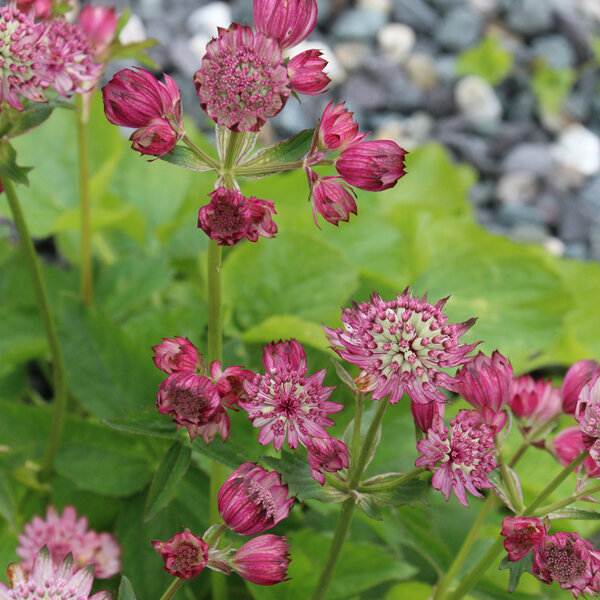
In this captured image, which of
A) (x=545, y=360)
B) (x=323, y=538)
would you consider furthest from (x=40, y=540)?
(x=545, y=360)

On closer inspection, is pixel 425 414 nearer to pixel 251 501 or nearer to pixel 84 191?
pixel 251 501

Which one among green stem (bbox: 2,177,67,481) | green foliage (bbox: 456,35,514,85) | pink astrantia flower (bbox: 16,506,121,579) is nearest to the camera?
green stem (bbox: 2,177,67,481)

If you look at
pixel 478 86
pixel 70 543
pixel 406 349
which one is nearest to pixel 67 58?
pixel 406 349

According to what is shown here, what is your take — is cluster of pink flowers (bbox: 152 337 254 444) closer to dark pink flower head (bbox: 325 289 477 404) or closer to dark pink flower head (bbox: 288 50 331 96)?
dark pink flower head (bbox: 325 289 477 404)

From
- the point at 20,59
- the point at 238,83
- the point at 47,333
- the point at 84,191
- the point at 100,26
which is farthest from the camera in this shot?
the point at 84,191

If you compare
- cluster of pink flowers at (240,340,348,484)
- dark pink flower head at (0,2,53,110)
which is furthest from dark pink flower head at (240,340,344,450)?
dark pink flower head at (0,2,53,110)

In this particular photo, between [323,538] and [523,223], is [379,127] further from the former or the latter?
[323,538]
